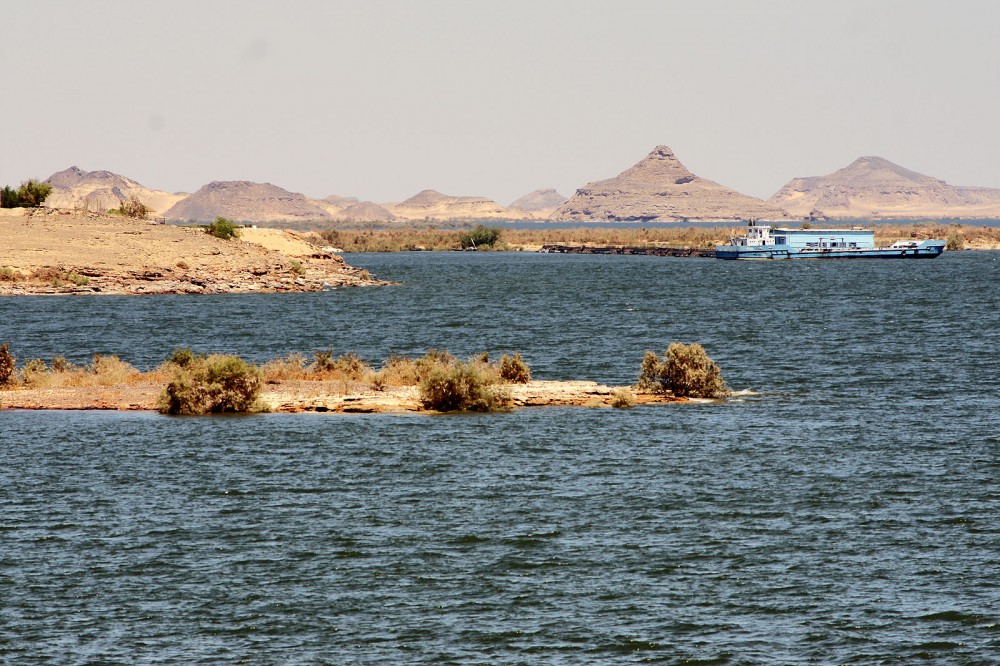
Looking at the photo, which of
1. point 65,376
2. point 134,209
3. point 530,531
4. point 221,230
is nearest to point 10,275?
point 221,230

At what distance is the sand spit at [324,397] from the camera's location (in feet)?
121

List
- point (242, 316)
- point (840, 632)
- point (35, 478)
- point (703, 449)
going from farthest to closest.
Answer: point (242, 316)
point (703, 449)
point (35, 478)
point (840, 632)

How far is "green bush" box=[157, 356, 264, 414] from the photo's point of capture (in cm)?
3631

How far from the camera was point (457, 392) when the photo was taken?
120 feet

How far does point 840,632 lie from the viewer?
1848 centimetres

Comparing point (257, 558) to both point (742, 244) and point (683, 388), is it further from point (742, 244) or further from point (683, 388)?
point (742, 244)

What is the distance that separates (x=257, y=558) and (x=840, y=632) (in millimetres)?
9704

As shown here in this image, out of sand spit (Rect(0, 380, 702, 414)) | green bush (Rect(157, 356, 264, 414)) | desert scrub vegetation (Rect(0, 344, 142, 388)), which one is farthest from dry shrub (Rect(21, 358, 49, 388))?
green bush (Rect(157, 356, 264, 414))

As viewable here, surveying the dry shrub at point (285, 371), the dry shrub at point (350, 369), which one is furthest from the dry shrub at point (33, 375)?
the dry shrub at point (350, 369)

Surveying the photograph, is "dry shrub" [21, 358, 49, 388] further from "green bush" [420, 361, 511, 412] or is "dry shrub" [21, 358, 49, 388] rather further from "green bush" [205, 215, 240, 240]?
"green bush" [205, 215, 240, 240]

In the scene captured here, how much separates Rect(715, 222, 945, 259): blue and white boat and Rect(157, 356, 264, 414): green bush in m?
128

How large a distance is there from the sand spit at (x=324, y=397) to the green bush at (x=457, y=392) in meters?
0.51

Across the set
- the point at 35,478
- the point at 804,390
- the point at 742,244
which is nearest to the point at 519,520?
the point at 35,478

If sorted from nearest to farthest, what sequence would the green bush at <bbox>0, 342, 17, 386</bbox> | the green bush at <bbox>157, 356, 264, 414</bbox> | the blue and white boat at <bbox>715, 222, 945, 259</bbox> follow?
the green bush at <bbox>157, 356, 264, 414</bbox> → the green bush at <bbox>0, 342, 17, 386</bbox> → the blue and white boat at <bbox>715, 222, 945, 259</bbox>
